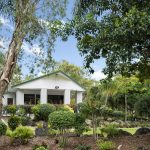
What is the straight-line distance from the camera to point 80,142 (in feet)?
55.5

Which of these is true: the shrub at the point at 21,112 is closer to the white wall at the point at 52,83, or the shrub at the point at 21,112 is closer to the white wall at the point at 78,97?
the white wall at the point at 52,83

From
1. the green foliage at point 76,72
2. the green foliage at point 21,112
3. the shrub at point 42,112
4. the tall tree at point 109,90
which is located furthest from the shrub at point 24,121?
the green foliage at point 76,72

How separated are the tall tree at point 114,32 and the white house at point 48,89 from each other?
28.4m

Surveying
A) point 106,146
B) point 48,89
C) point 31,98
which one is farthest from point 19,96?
point 106,146

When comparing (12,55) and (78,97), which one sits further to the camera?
(78,97)

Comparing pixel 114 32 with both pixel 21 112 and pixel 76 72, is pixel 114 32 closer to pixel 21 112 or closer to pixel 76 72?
pixel 21 112

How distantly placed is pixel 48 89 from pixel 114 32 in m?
32.3

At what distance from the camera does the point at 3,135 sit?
19031 millimetres

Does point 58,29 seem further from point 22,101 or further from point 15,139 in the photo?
point 22,101

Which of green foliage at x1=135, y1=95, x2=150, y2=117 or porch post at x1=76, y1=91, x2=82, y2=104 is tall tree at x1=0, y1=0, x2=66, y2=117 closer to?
green foliage at x1=135, y1=95, x2=150, y2=117

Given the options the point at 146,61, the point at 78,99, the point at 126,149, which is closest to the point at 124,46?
the point at 146,61

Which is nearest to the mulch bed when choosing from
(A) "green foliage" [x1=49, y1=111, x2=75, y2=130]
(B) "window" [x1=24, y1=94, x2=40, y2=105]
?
(A) "green foliage" [x1=49, y1=111, x2=75, y2=130]

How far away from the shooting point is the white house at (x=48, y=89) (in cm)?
4312

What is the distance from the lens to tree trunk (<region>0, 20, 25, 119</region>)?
17.3 metres
